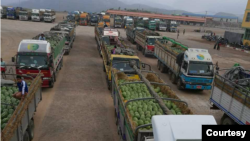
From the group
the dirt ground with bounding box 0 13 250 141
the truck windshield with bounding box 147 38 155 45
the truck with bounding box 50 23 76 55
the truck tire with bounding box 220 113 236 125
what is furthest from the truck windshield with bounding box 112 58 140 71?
the truck windshield with bounding box 147 38 155 45

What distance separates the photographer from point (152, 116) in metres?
4.28

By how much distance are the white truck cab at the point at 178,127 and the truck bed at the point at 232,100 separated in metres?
5.27

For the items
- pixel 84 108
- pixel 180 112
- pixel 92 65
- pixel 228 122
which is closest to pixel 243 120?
pixel 228 122

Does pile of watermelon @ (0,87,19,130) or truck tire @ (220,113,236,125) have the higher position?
pile of watermelon @ (0,87,19,130)

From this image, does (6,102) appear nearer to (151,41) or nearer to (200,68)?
(200,68)

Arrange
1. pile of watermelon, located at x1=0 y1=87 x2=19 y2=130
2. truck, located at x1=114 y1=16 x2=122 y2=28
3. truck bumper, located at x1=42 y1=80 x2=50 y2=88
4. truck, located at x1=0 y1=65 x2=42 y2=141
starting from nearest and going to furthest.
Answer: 1. truck, located at x1=0 y1=65 x2=42 y2=141
2. pile of watermelon, located at x1=0 y1=87 x2=19 y2=130
3. truck bumper, located at x1=42 y1=80 x2=50 y2=88
4. truck, located at x1=114 y1=16 x2=122 y2=28

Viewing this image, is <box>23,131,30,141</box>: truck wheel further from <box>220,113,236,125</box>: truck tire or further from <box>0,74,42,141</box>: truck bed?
<box>220,113,236,125</box>: truck tire

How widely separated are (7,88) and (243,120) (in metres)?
9.25

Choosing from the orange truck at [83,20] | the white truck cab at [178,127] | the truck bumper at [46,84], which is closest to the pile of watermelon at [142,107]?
the white truck cab at [178,127]

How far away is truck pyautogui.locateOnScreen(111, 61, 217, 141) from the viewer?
3686mm

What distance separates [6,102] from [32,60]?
17.8 ft

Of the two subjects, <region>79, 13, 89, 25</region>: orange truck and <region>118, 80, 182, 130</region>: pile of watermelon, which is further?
<region>79, 13, 89, 25</region>: orange truck

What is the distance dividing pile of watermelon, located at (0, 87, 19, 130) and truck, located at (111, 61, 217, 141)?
3.53m

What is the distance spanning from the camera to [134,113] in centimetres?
703
